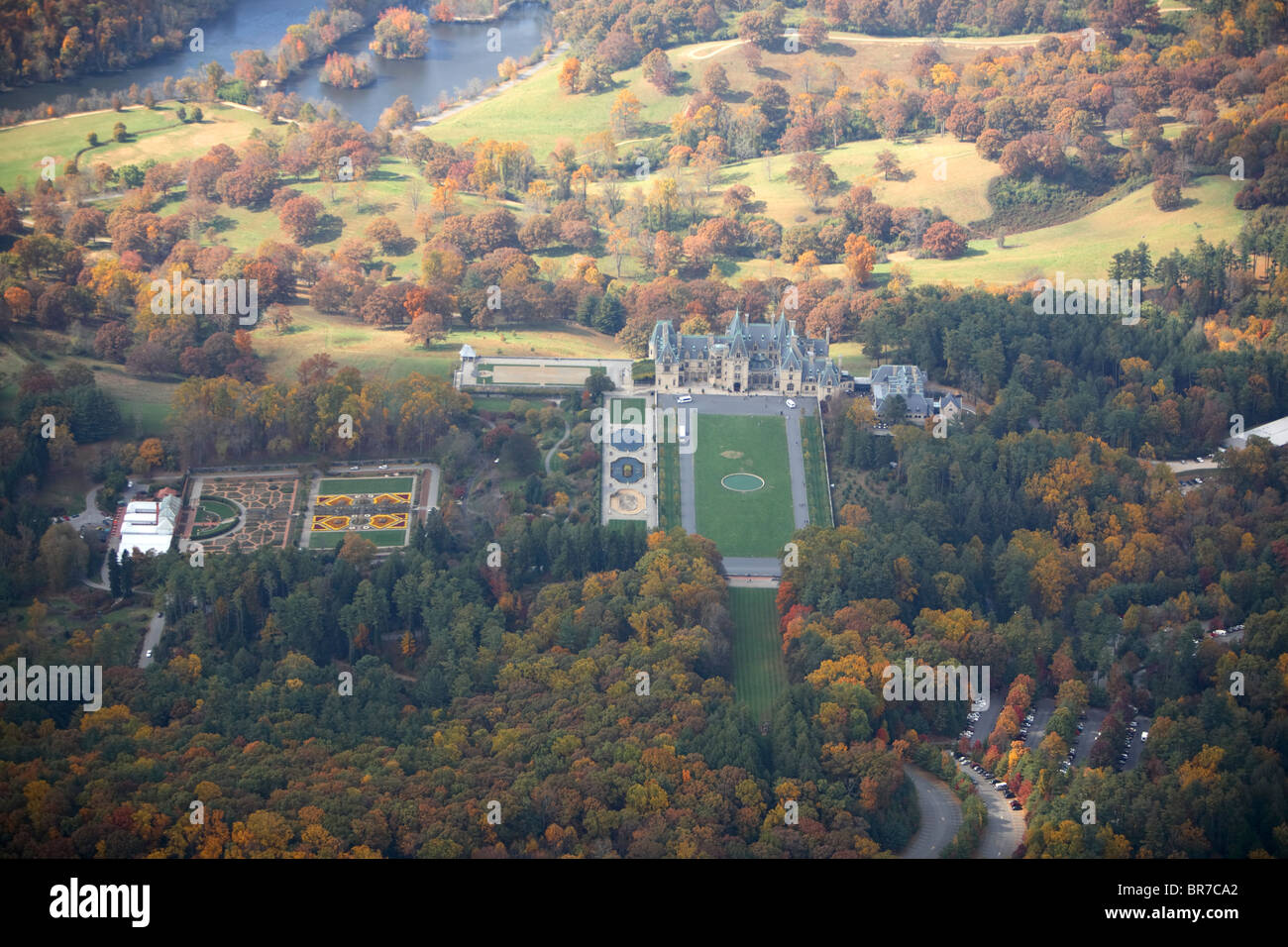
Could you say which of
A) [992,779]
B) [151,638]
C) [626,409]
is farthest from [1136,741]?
[151,638]

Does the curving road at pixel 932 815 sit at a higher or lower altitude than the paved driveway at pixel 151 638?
lower

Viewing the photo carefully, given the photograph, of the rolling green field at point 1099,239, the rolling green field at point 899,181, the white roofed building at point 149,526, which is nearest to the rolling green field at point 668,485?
the white roofed building at point 149,526

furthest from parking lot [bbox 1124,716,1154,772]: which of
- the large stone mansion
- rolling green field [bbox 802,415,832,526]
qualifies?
the large stone mansion

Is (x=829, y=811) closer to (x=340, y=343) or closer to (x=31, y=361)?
(x=340, y=343)

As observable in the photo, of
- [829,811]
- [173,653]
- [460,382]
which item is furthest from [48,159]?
[829,811]

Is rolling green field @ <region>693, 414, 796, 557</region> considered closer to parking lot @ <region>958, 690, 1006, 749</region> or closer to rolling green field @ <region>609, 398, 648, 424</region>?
rolling green field @ <region>609, 398, 648, 424</region>

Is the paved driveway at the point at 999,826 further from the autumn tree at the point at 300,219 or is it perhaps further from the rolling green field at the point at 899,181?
the autumn tree at the point at 300,219
